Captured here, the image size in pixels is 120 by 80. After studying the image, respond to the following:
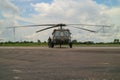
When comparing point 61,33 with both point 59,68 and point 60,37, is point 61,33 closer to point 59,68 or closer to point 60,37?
point 60,37

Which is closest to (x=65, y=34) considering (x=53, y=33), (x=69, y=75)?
(x=53, y=33)

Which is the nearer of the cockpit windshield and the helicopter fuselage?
the helicopter fuselage

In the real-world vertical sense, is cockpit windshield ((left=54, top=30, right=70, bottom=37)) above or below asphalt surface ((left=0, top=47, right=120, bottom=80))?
above

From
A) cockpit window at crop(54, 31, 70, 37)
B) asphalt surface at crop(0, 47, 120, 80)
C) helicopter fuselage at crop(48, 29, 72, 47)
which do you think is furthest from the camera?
cockpit window at crop(54, 31, 70, 37)

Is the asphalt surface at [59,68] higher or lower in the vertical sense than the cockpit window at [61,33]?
lower

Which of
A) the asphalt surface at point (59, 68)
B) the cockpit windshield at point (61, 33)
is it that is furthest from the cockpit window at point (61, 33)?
the asphalt surface at point (59, 68)

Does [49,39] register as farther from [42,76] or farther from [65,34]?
[42,76]

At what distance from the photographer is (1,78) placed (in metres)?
11.1

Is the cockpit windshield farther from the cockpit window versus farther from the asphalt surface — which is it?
the asphalt surface

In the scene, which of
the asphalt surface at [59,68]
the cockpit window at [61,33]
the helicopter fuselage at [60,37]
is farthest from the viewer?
the cockpit window at [61,33]

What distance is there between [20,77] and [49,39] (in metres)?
44.0

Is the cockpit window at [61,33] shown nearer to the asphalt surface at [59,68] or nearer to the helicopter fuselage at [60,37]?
the helicopter fuselage at [60,37]

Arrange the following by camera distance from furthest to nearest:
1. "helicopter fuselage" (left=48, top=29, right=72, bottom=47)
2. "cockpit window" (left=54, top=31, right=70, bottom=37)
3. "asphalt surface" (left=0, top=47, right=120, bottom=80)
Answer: "cockpit window" (left=54, top=31, right=70, bottom=37)
"helicopter fuselage" (left=48, top=29, right=72, bottom=47)
"asphalt surface" (left=0, top=47, right=120, bottom=80)

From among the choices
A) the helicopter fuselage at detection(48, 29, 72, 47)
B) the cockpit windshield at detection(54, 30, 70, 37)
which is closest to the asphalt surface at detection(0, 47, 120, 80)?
the helicopter fuselage at detection(48, 29, 72, 47)
